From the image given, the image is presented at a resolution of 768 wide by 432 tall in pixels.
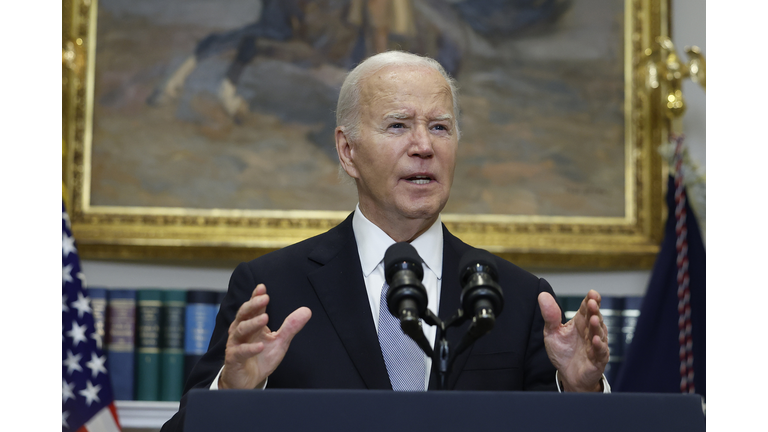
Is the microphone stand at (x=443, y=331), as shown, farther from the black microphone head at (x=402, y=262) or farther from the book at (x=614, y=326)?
the book at (x=614, y=326)

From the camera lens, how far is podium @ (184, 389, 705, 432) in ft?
3.75

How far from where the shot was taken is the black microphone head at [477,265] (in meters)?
1.33

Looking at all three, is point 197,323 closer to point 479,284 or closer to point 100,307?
point 100,307

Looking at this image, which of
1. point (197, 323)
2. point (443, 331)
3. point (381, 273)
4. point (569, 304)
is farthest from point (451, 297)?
point (197, 323)

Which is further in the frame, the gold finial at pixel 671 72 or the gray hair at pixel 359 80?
the gold finial at pixel 671 72

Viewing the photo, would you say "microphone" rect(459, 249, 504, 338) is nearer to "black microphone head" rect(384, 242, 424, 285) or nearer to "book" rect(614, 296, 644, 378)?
"black microphone head" rect(384, 242, 424, 285)

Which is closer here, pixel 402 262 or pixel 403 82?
pixel 402 262

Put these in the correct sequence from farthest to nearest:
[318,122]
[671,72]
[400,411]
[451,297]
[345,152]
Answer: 1. [318,122]
2. [671,72]
3. [345,152]
4. [451,297]
5. [400,411]

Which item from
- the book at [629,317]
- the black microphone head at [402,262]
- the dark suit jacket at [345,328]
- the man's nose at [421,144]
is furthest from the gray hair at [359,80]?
the book at [629,317]

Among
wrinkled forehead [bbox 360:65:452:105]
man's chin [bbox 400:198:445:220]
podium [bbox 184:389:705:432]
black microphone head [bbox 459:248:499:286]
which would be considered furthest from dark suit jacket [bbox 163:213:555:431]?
podium [bbox 184:389:705:432]

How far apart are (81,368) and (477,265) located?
94.2 inches

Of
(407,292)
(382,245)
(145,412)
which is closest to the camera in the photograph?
(407,292)

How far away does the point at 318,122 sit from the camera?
381 centimetres

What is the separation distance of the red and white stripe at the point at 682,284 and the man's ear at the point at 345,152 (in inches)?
75.9
